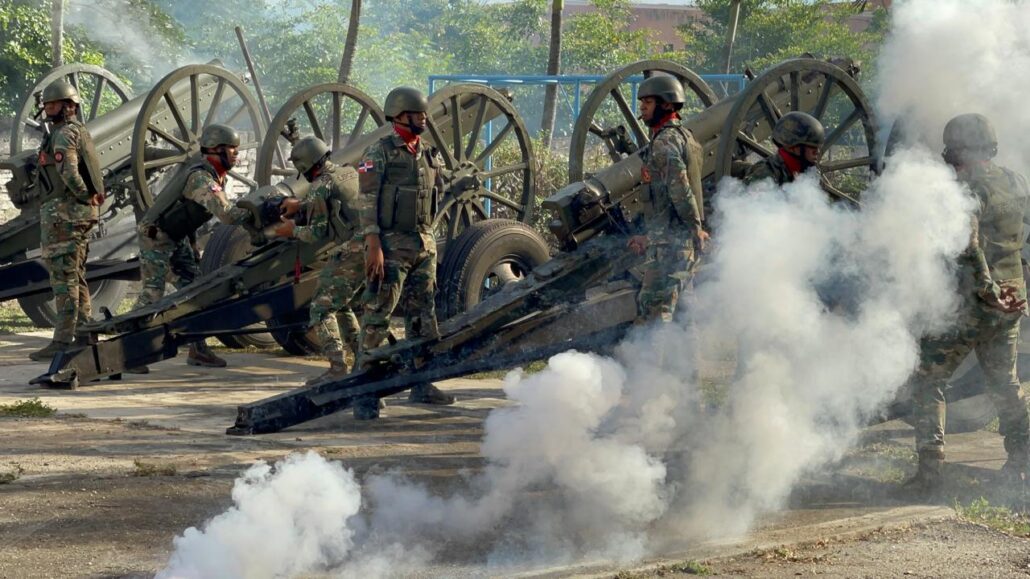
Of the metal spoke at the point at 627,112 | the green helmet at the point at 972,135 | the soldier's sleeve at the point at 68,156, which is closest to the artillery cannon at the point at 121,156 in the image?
the soldier's sleeve at the point at 68,156

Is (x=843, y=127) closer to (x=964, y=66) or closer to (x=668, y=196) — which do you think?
(x=964, y=66)

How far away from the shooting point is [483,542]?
526 centimetres

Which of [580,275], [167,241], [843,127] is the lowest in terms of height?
[580,275]

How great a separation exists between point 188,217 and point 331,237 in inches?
52.4

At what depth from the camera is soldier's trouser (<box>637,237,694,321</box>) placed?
7.15 m

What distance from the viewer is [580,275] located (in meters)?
7.99

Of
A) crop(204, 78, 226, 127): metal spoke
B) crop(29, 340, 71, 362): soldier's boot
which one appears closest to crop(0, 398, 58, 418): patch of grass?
crop(29, 340, 71, 362): soldier's boot

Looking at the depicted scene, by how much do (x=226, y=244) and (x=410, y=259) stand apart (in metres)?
2.96

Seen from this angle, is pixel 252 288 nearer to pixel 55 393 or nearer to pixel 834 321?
pixel 55 393

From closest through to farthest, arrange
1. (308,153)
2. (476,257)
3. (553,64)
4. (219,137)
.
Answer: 1. (308,153)
2. (219,137)
3. (476,257)
4. (553,64)

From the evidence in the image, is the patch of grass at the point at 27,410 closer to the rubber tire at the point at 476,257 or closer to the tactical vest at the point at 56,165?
the tactical vest at the point at 56,165

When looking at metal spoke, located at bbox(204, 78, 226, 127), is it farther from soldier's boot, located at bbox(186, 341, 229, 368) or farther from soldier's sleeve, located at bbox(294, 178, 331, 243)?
soldier's sleeve, located at bbox(294, 178, 331, 243)

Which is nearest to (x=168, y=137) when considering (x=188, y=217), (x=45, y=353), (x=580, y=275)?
(x=188, y=217)

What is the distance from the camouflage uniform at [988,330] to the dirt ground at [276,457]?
30 cm
